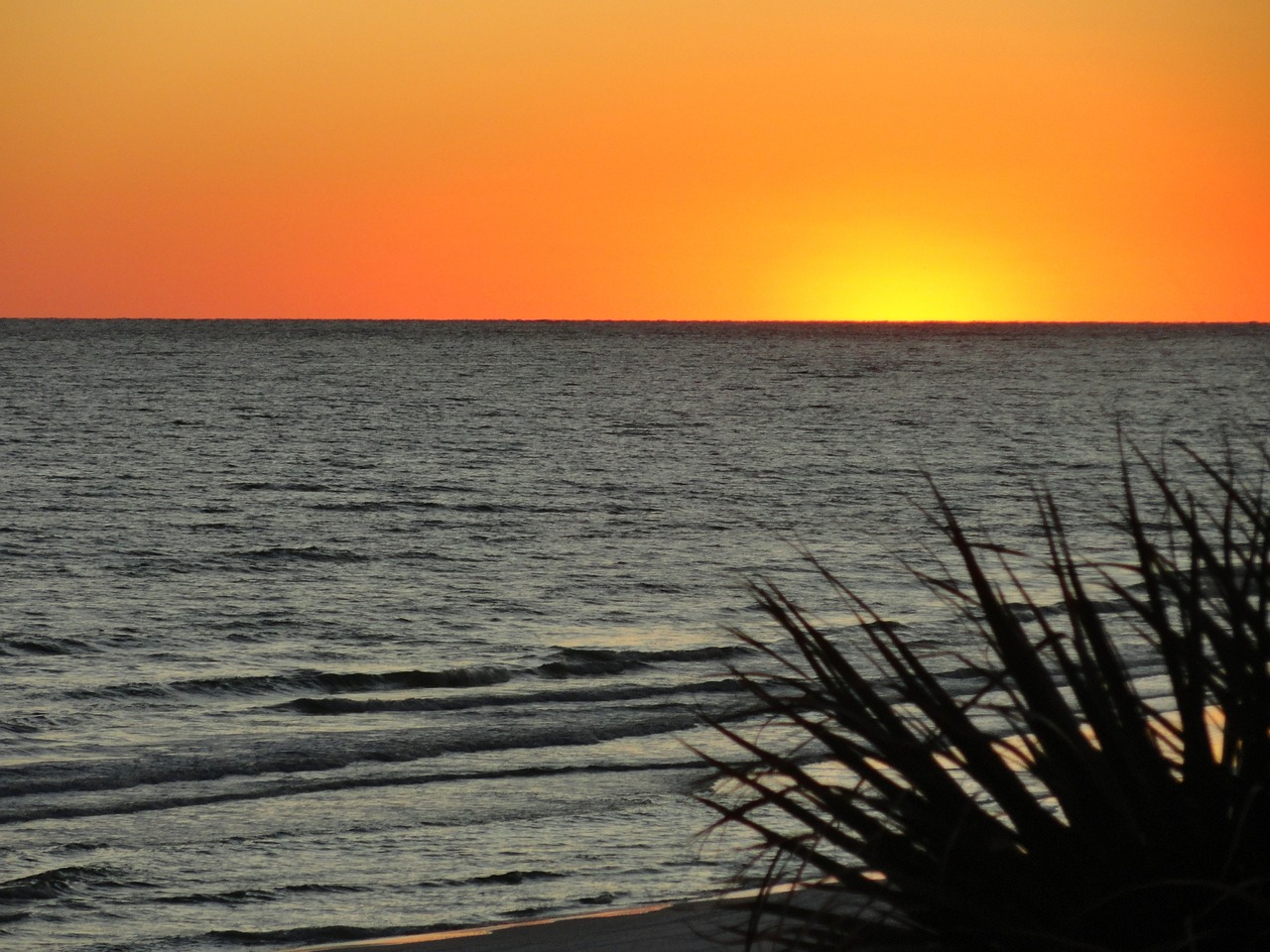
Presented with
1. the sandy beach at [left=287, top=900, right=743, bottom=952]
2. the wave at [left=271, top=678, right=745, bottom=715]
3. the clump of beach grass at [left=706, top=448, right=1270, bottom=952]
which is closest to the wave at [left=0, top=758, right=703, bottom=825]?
the wave at [left=271, top=678, right=745, bottom=715]

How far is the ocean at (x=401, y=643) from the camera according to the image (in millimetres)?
7355

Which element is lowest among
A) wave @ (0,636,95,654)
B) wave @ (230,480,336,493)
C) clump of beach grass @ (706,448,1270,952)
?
wave @ (0,636,95,654)

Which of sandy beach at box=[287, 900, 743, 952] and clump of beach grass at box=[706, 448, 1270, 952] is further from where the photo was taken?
sandy beach at box=[287, 900, 743, 952]

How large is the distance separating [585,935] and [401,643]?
9.14 meters

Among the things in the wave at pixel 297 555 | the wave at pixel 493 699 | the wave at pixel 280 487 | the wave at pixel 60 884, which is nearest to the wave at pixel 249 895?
the wave at pixel 60 884

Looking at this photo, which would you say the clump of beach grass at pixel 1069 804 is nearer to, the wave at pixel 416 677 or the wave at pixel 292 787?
the wave at pixel 292 787

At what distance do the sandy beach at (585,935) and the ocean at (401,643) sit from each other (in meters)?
0.30

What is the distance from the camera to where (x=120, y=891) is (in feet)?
23.5

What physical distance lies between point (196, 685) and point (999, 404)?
209 feet

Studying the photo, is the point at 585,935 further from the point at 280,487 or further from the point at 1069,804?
the point at 280,487

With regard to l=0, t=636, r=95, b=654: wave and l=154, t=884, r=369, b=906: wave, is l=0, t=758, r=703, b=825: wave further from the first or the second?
l=0, t=636, r=95, b=654: wave

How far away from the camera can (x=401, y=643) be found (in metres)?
15.0

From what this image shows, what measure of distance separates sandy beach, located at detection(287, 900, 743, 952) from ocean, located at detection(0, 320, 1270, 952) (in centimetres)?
30

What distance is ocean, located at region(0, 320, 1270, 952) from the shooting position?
7.36 m
